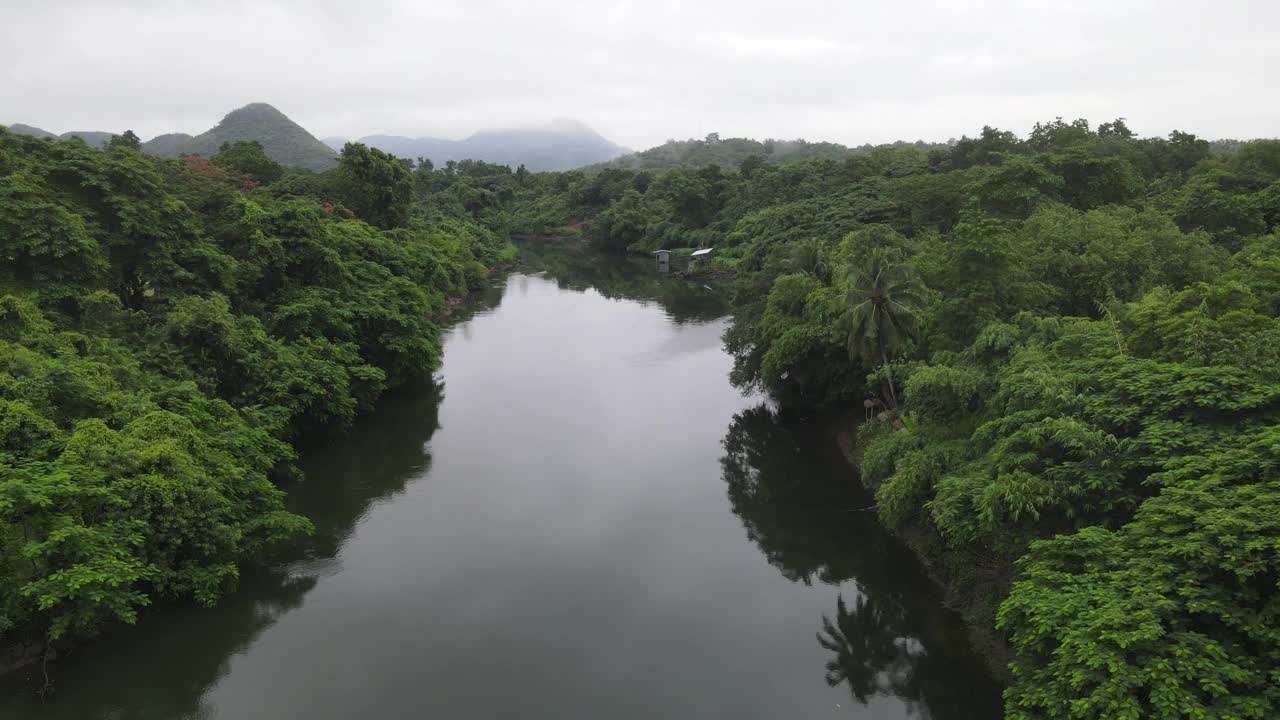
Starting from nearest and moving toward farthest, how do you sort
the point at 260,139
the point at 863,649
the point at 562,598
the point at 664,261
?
the point at 863,649 → the point at 562,598 → the point at 664,261 → the point at 260,139

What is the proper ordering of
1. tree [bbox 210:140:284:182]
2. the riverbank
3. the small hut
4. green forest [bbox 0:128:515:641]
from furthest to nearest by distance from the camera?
the small hut < tree [bbox 210:140:284:182] < the riverbank < green forest [bbox 0:128:515:641]

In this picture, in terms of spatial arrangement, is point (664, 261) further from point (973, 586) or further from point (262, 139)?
point (262, 139)

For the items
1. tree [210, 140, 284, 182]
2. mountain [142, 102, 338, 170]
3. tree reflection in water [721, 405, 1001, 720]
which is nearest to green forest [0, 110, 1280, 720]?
tree reflection in water [721, 405, 1001, 720]

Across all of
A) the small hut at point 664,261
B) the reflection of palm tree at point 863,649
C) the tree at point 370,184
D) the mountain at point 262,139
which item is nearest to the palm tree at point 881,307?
the reflection of palm tree at point 863,649

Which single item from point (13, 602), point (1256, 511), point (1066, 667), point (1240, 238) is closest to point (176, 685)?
point (13, 602)

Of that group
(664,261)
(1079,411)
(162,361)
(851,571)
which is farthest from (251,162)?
(1079,411)

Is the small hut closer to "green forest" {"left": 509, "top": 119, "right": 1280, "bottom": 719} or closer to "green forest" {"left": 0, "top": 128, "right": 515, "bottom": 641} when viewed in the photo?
"green forest" {"left": 509, "top": 119, "right": 1280, "bottom": 719}
